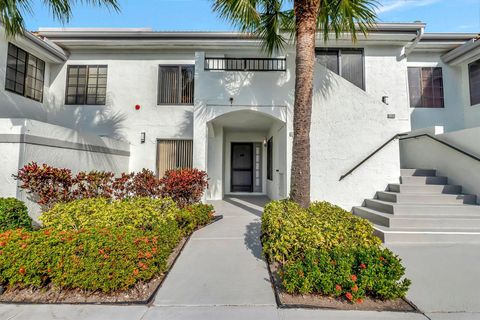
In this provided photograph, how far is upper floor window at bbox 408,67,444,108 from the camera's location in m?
9.88

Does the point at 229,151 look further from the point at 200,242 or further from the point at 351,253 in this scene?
the point at 351,253

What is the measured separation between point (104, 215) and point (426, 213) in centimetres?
707

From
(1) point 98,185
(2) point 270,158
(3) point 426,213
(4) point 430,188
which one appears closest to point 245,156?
(2) point 270,158

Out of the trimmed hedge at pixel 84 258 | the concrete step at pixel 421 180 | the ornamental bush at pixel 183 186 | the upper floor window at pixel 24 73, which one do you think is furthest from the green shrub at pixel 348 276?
the upper floor window at pixel 24 73

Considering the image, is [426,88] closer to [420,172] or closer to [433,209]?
[420,172]

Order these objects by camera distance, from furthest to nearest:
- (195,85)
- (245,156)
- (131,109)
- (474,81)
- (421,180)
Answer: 1. (245,156)
2. (131,109)
3. (474,81)
4. (195,85)
5. (421,180)

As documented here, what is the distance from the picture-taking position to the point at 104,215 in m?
4.48

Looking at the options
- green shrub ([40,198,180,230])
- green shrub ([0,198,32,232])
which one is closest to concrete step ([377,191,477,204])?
green shrub ([40,198,180,230])

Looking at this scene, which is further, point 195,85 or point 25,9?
point 195,85

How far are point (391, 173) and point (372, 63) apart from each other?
5264 millimetres

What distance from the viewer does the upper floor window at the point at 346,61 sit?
9.71 m

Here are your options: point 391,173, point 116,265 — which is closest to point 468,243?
point 391,173

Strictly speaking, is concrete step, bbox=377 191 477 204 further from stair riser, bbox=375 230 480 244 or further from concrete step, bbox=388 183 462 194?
stair riser, bbox=375 230 480 244

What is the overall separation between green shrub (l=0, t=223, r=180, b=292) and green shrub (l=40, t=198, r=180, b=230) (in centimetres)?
80
